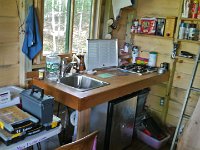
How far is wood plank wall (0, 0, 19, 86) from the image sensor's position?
72.2 inches

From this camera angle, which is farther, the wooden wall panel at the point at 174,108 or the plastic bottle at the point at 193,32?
the wooden wall panel at the point at 174,108

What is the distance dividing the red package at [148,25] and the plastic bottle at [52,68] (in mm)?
1310

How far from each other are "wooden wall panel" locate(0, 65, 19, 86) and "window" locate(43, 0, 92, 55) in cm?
40

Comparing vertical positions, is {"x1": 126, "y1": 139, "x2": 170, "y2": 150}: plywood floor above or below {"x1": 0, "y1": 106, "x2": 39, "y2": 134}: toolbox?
below

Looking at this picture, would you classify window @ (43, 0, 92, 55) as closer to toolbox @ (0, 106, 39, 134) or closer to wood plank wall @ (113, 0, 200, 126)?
wood plank wall @ (113, 0, 200, 126)

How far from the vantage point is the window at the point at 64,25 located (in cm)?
228

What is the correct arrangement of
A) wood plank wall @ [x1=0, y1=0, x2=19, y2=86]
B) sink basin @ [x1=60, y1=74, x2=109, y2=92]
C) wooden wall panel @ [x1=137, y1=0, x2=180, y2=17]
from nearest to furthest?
wood plank wall @ [x1=0, y1=0, x2=19, y2=86]
sink basin @ [x1=60, y1=74, x2=109, y2=92]
wooden wall panel @ [x1=137, y1=0, x2=180, y2=17]

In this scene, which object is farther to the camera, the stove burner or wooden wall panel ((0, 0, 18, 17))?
the stove burner

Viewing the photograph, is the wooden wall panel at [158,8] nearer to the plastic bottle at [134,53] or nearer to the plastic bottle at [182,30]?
the plastic bottle at [182,30]

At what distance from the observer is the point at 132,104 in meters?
2.33

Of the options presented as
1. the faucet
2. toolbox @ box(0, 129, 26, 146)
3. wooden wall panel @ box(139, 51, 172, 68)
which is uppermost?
wooden wall panel @ box(139, 51, 172, 68)

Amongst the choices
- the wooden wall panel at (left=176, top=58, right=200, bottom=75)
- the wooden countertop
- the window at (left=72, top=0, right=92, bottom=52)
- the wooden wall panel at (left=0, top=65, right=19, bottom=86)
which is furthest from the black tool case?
the wooden wall panel at (left=176, top=58, right=200, bottom=75)

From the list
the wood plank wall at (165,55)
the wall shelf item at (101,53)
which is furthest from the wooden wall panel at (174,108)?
the wall shelf item at (101,53)

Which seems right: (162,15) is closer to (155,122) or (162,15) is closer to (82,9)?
(82,9)
